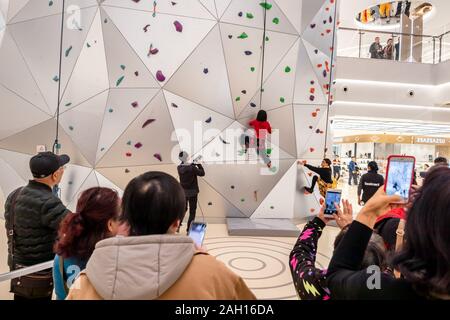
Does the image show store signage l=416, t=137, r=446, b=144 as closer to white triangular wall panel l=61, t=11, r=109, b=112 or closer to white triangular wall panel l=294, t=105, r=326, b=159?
white triangular wall panel l=294, t=105, r=326, b=159

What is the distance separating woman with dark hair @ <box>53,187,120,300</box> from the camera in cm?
153

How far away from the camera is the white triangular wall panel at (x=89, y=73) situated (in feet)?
19.9

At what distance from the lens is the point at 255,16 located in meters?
6.82

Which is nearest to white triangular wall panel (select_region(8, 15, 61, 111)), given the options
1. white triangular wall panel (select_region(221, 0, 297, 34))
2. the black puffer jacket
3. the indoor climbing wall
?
the indoor climbing wall

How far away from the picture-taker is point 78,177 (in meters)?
6.21

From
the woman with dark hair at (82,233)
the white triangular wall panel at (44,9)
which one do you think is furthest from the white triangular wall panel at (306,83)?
the woman with dark hair at (82,233)

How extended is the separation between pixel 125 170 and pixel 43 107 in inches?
74.9

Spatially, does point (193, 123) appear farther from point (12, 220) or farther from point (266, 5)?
point (12, 220)

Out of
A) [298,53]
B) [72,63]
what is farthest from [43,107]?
[298,53]

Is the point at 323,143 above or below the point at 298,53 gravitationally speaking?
below

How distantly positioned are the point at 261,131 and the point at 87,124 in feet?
11.6

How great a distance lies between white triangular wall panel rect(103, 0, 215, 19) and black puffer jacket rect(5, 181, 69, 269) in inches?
209

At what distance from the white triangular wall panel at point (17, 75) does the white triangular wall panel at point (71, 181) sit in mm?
1194
